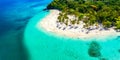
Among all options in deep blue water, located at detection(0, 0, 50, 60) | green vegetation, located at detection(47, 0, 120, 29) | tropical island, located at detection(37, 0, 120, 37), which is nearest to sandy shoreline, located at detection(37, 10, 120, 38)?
tropical island, located at detection(37, 0, 120, 37)

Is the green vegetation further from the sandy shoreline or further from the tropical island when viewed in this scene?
the sandy shoreline

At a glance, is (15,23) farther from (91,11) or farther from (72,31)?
(91,11)

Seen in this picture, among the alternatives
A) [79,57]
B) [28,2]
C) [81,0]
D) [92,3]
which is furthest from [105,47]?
[28,2]

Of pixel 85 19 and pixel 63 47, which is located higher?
pixel 85 19

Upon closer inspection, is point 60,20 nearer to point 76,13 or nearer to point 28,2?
point 76,13

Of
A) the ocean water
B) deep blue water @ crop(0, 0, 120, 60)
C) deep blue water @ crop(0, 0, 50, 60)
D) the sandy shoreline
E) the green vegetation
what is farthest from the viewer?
the green vegetation

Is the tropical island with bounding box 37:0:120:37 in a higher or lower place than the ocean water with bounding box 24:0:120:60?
higher

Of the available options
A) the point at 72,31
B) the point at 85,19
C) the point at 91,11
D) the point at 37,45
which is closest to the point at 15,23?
the point at 37,45
